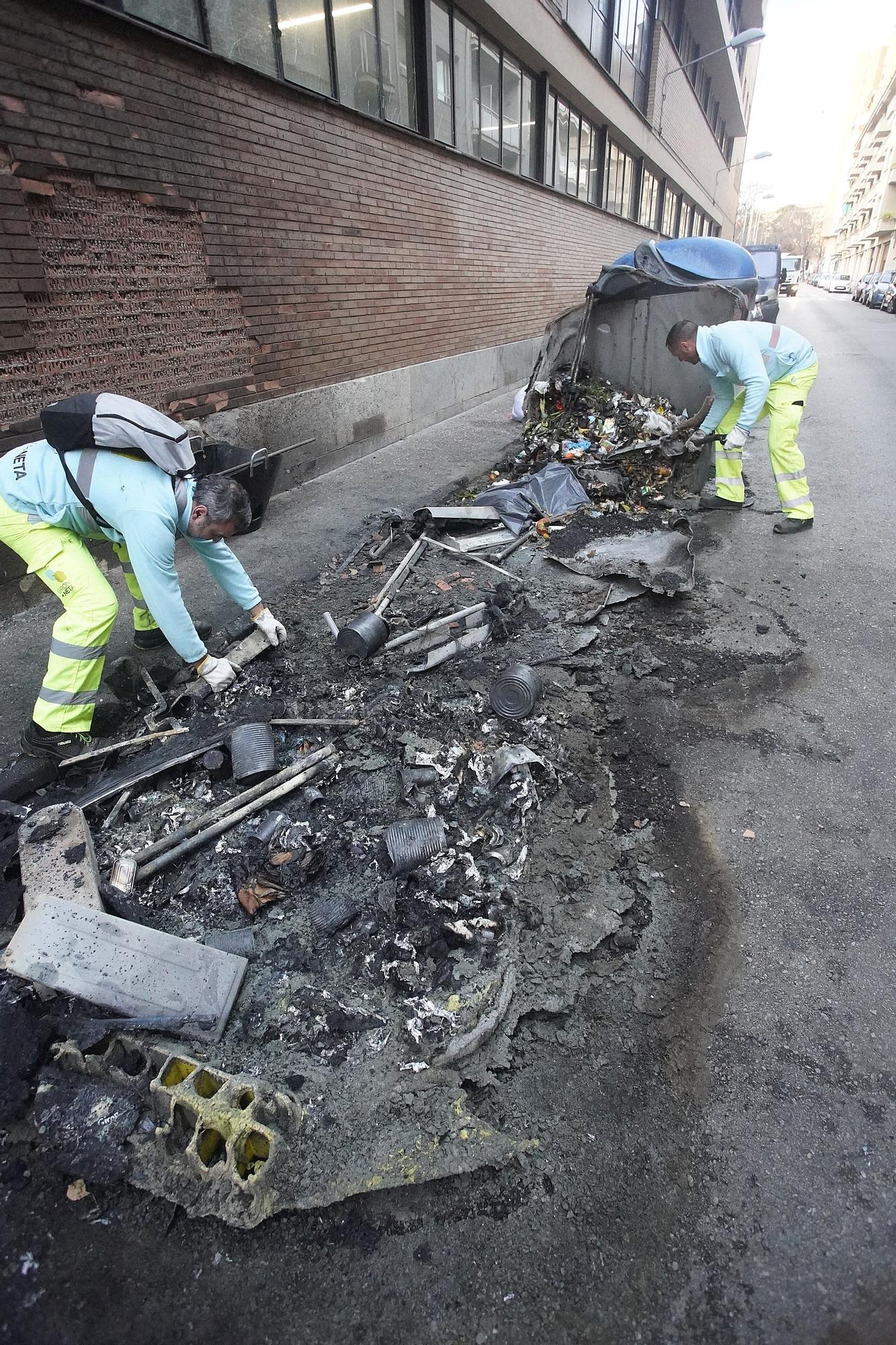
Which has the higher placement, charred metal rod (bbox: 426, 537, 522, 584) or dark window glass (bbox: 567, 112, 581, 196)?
dark window glass (bbox: 567, 112, 581, 196)

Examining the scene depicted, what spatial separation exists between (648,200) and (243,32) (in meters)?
21.9

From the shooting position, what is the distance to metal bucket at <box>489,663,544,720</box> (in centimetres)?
347

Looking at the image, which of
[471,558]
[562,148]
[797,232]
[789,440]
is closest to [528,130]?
[562,148]

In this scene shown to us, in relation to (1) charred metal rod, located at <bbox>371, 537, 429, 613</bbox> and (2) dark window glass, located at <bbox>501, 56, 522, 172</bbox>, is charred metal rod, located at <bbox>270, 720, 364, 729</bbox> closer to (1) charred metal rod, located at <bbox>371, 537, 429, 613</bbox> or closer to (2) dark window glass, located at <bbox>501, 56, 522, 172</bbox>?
(1) charred metal rod, located at <bbox>371, 537, 429, 613</bbox>

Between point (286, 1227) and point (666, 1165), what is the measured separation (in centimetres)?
103

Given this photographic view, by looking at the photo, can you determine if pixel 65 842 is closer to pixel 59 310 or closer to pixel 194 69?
pixel 59 310

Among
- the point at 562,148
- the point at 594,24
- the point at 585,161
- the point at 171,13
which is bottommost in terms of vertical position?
the point at 171,13

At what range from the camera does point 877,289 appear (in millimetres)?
33812

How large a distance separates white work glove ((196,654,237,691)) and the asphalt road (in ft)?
7.41

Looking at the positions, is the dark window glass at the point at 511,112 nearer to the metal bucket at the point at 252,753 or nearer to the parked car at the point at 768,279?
the parked car at the point at 768,279

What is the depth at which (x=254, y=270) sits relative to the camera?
620 cm

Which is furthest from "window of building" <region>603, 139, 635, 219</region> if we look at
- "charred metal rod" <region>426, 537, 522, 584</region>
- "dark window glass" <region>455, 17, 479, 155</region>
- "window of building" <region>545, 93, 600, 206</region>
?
"charred metal rod" <region>426, 537, 522, 584</region>

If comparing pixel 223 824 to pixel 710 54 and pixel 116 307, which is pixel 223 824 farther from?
pixel 710 54

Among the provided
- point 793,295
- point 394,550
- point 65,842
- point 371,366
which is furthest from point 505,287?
point 793,295
